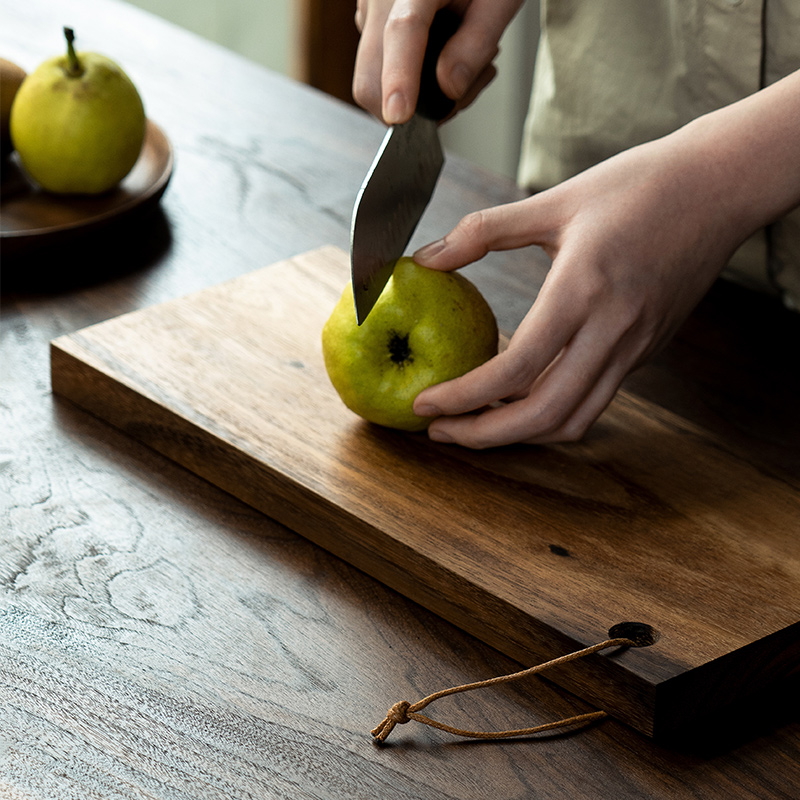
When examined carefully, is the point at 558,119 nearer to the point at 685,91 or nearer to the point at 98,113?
the point at 685,91

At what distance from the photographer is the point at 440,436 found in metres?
0.83

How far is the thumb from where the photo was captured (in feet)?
2.63

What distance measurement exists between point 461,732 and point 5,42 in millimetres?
1337

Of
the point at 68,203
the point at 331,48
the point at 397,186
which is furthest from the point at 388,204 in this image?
the point at 331,48

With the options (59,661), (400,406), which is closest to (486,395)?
(400,406)

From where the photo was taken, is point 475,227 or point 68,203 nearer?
point 475,227

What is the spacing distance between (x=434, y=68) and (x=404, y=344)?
0.27m

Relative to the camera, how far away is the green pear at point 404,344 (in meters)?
0.82

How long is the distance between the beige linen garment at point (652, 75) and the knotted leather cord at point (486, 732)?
0.59m

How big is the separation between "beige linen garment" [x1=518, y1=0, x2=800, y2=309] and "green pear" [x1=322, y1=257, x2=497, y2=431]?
41cm

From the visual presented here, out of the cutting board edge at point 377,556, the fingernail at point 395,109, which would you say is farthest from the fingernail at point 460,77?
the cutting board edge at point 377,556

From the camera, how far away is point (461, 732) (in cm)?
61

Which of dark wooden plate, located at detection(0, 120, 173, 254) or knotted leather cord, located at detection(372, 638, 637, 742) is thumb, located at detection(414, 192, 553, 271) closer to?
knotted leather cord, located at detection(372, 638, 637, 742)

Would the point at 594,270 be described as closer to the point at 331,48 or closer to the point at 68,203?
the point at 68,203
